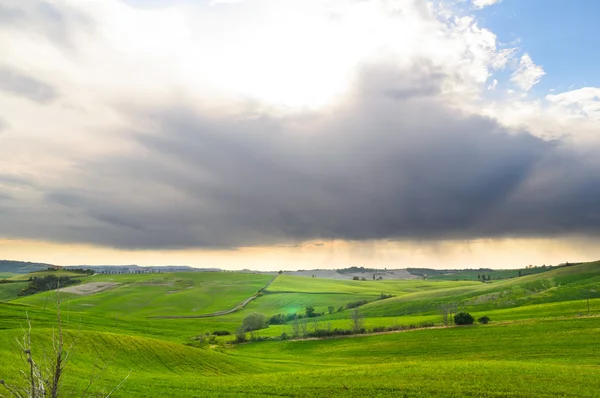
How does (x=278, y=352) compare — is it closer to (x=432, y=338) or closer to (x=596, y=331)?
(x=432, y=338)

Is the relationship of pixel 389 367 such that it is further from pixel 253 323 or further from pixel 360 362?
pixel 253 323

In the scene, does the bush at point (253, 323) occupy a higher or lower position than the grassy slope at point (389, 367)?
lower

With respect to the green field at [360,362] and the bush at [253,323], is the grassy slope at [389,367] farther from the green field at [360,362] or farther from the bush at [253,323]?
the bush at [253,323]

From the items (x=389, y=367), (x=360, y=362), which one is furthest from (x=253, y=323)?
(x=389, y=367)

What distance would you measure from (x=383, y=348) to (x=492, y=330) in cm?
2905

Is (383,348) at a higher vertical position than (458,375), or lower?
lower

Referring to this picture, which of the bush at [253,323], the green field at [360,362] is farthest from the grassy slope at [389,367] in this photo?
the bush at [253,323]

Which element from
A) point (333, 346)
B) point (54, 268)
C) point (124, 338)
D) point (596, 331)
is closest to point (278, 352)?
point (333, 346)

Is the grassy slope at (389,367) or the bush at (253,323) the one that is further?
the bush at (253,323)

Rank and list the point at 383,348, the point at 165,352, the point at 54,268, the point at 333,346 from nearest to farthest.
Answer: the point at 54,268
the point at 165,352
the point at 383,348
the point at 333,346

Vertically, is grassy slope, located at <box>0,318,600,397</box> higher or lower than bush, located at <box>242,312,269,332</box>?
higher

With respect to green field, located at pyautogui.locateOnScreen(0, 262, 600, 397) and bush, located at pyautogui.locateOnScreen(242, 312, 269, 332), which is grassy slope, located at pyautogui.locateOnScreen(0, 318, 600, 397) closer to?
green field, located at pyautogui.locateOnScreen(0, 262, 600, 397)

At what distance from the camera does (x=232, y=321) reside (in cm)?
18775

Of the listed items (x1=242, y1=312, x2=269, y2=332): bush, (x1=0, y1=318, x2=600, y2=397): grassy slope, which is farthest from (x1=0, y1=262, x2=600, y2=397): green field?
(x1=242, y1=312, x2=269, y2=332): bush
